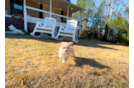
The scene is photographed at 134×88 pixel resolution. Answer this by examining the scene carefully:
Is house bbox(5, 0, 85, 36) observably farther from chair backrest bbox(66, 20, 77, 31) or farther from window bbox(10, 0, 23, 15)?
chair backrest bbox(66, 20, 77, 31)

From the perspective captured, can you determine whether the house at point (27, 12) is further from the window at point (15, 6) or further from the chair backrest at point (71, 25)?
the chair backrest at point (71, 25)

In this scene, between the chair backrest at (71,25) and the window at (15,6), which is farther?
the window at (15,6)

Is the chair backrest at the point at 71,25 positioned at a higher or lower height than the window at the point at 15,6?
lower

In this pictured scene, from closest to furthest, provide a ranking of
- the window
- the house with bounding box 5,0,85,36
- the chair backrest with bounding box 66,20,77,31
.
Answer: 1. the chair backrest with bounding box 66,20,77,31
2. the house with bounding box 5,0,85,36
3. the window

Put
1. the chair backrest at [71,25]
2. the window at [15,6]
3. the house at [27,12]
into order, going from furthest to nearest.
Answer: the window at [15,6]
the house at [27,12]
the chair backrest at [71,25]

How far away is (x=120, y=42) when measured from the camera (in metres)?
8.60

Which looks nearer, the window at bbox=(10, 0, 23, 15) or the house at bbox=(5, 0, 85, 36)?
the house at bbox=(5, 0, 85, 36)

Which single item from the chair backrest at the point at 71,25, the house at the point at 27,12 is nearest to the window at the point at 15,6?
the house at the point at 27,12

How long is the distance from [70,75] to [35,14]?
9596 millimetres

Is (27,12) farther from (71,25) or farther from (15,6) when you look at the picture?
(71,25)

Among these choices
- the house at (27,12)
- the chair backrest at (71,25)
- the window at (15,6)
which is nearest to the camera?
the chair backrest at (71,25)

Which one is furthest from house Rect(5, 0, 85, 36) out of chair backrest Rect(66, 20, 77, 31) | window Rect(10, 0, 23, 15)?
chair backrest Rect(66, 20, 77, 31)
